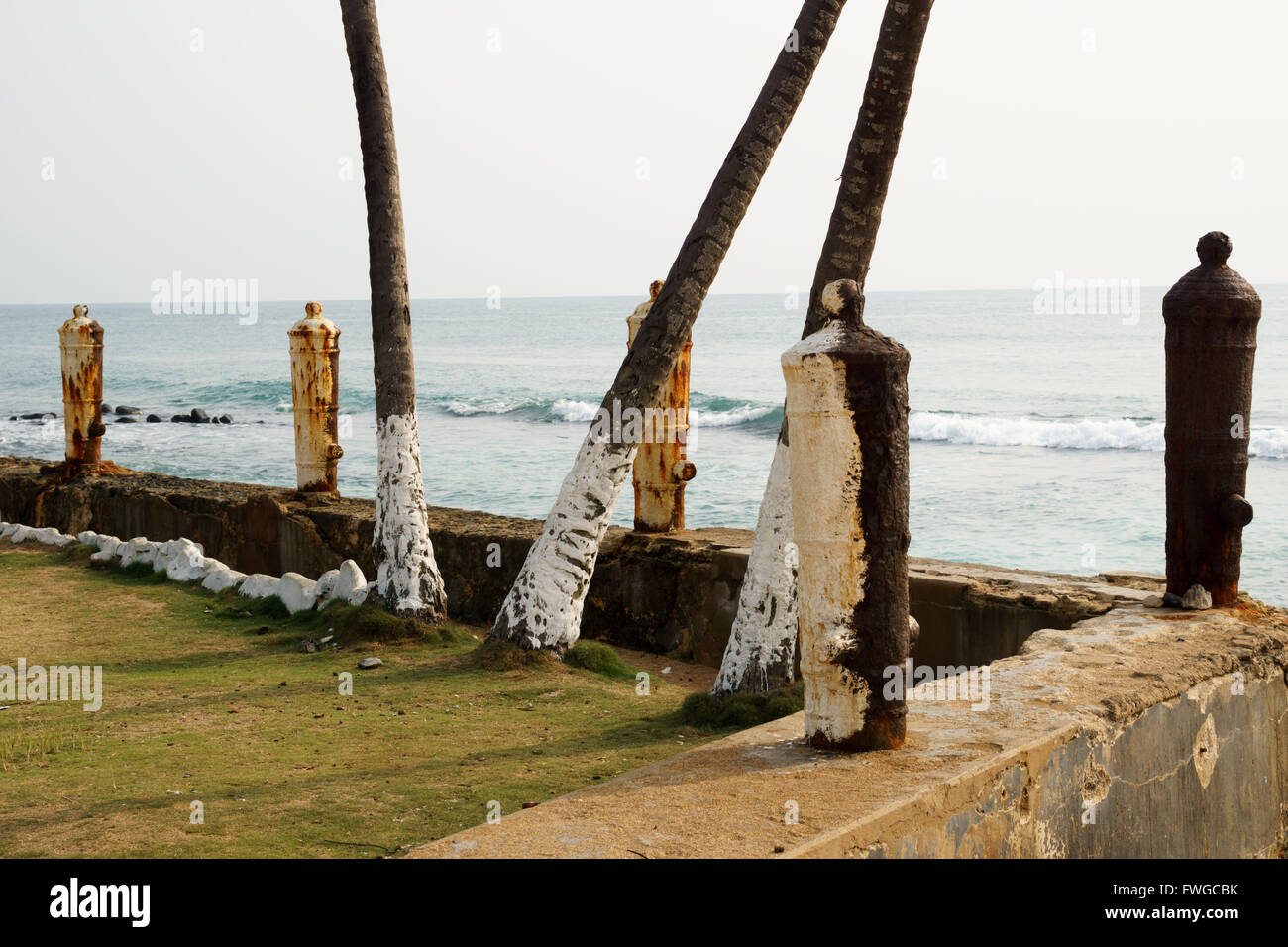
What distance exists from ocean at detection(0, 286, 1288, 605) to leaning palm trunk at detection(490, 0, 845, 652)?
9745 mm

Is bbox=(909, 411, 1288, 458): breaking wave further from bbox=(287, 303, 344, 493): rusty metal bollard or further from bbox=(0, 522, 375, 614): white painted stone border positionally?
bbox=(0, 522, 375, 614): white painted stone border

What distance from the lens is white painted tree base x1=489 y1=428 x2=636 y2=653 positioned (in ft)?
22.6

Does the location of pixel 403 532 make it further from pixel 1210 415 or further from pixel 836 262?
pixel 1210 415

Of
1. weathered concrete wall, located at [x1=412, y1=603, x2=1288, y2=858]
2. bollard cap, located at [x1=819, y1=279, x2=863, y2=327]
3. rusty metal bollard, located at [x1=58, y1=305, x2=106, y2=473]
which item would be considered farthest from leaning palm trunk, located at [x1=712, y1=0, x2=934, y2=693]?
rusty metal bollard, located at [x1=58, y1=305, x2=106, y2=473]

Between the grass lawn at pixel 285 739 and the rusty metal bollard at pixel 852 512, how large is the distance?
153cm

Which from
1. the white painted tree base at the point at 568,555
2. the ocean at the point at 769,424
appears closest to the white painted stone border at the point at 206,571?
the white painted tree base at the point at 568,555

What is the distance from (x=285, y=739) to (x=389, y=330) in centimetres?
301

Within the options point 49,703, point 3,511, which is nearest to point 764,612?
point 49,703

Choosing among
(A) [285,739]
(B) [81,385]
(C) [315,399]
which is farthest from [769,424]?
(A) [285,739]

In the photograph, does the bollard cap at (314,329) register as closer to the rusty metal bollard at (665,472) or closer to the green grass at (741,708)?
the rusty metal bollard at (665,472)

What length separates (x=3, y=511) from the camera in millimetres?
13320

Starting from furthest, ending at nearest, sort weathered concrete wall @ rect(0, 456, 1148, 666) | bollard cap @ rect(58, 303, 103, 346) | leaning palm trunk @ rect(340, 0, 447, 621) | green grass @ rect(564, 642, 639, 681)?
bollard cap @ rect(58, 303, 103, 346)
leaning palm trunk @ rect(340, 0, 447, 621)
green grass @ rect(564, 642, 639, 681)
weathered concrete wall @ rect(0, 456, 1148, 666)

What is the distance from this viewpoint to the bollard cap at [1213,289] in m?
5.56
